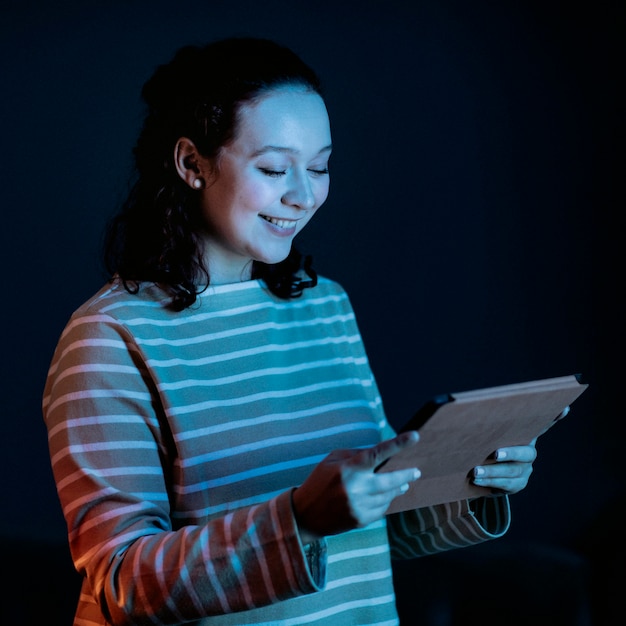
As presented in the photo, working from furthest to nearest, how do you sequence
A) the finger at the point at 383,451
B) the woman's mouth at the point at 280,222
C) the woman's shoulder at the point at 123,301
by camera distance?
the woman's mouth at the point at 280,222 → the woman's shoulder at the point at 123,301 → the finger at the point at 383,451

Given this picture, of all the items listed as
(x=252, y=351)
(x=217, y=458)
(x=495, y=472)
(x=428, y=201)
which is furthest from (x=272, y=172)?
(x=428, y=201)

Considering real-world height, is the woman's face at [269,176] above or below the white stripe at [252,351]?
above

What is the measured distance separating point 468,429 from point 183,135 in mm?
551

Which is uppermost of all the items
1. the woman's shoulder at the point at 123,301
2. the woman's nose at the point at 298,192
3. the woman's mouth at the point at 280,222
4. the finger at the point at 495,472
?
the woman's nose at the point at 298,192

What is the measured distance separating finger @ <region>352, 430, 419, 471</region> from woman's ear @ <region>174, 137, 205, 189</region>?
49 cm

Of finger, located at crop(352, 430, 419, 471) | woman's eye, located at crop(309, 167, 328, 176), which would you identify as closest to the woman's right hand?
finger, located at crop(352, 430, 419, 471)

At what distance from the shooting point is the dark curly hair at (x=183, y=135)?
3.80ft

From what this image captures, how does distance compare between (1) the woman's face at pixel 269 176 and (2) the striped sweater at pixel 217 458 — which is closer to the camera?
(2) the striped sweater at pixel 217 458

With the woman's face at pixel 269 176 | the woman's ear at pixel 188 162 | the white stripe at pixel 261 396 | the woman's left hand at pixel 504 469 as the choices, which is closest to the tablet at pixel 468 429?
Result: the woman's left hand at pixel 504 469

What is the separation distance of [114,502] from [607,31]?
155 cm

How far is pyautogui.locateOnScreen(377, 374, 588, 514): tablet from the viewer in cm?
88

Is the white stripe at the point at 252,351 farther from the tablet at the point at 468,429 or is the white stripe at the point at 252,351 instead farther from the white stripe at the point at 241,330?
the tablet at the point at 468,429

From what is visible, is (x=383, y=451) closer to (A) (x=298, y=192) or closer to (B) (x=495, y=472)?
(B) (x=495, y=472)

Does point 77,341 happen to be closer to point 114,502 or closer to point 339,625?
point 114,502
